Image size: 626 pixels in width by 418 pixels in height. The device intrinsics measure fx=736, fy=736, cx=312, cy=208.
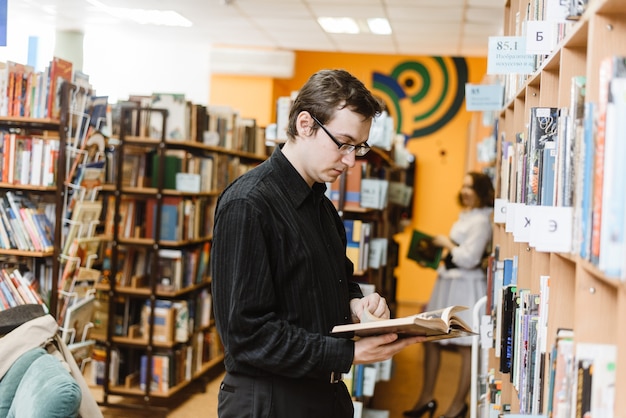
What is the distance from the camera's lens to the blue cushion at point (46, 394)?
2479mm

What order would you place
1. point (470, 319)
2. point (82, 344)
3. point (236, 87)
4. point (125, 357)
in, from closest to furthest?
point (82, 344), point (470, 319), point (125, 357), point (236, 87)

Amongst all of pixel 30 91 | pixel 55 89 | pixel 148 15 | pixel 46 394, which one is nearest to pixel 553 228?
pixel 46 394

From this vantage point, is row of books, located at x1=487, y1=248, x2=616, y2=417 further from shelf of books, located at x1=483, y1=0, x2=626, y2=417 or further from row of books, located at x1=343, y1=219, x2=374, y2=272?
row of books, located at x1=343, y1=219, x2=374, y2=272

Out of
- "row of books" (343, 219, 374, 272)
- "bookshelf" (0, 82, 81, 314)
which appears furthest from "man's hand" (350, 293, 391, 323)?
"bookshelf" (0, 82, 81, 314)

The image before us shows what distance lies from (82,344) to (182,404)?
1.30 meters

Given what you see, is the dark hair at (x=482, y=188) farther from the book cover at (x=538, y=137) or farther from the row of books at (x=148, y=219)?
the book cover at (x=538, y=137)

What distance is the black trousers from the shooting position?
1871 mm

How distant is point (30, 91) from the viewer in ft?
13.8

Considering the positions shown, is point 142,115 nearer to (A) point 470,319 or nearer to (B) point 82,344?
(B) point 82,344

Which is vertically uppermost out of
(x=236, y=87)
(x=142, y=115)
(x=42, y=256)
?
(x=236, y=87)

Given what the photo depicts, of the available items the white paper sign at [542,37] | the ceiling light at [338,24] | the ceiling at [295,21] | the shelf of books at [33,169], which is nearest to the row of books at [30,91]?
the shelf of books at [33,169]

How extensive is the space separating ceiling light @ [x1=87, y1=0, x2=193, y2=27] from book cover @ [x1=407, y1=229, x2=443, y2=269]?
12.2 feet

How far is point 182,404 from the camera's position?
550cm

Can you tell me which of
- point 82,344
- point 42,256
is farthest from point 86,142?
point 82,344
